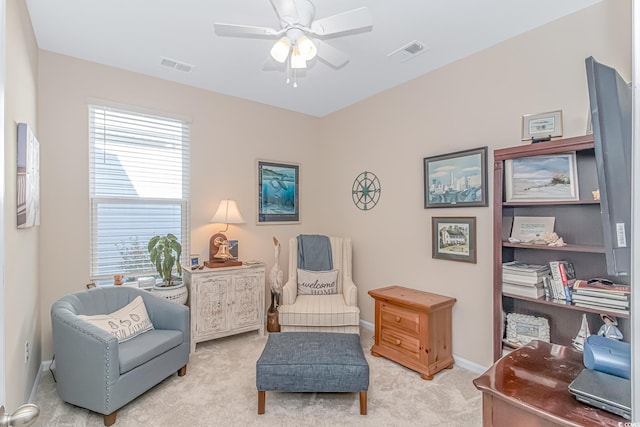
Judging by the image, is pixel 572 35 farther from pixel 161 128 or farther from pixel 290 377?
pixel 161 128

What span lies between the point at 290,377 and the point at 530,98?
272 cm

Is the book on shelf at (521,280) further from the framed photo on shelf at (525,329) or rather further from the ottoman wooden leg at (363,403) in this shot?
the ottoman wooden leg at (363,403)

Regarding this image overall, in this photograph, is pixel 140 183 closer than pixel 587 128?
No

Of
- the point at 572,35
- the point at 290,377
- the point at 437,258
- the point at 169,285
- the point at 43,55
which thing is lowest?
the point at 290,377

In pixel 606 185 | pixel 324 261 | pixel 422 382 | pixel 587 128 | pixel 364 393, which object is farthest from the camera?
pixel 324 261

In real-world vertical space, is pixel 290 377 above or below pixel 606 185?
below

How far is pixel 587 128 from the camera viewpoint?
2125 millimetres

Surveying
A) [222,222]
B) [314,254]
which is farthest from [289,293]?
[222,222]

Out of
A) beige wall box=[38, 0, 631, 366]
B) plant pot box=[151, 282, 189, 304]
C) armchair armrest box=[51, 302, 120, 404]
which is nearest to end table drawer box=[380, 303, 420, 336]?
beige wall box=[38, 0, 631, 366]

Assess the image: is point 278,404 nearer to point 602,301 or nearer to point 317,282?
point 317,282

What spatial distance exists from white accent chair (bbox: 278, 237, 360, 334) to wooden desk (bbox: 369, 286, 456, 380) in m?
0.31

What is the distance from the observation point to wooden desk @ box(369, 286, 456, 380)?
2.79 meters

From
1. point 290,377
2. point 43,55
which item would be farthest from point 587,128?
point 43,55

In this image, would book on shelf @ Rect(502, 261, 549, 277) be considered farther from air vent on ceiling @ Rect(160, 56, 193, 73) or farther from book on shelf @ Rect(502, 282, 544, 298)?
air vent on ceiling @ Rect(160, 56, 193, 73)
